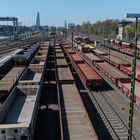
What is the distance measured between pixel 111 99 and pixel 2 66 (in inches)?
972


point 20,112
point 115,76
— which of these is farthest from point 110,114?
point 115,76

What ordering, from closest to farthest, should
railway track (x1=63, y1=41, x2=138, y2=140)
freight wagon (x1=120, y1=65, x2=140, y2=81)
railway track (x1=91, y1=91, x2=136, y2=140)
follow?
railway track (x1=91, y1=91, x2=136, y2=140)
railway track (x1=63, y1=41, x2=138, y2=140)
freight wagon (x1=120, y1=65, x2=140, y2=81)

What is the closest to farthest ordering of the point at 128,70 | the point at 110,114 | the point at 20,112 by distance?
the point at 20,112, the point at 110,114, the point at 128,70

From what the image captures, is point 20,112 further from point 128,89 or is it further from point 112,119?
point 128,89

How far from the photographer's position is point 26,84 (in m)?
34.9

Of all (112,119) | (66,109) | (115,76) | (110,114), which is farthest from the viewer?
(115,76)

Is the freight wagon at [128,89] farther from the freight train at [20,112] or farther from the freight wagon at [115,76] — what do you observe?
the freight train at [20,112]

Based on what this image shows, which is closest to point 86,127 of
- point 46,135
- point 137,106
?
point 46,135

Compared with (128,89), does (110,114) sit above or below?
below

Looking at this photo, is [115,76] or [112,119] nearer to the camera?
[112,119]

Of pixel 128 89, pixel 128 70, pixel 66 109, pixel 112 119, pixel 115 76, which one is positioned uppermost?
pixel 128 70

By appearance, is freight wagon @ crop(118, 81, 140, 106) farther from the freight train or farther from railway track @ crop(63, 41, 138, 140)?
the freight train

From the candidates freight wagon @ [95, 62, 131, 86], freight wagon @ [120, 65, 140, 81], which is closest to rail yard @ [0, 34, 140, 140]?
freight wagon @ [95, 62, 131, 86]

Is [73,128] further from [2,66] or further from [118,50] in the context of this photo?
[118,50]
